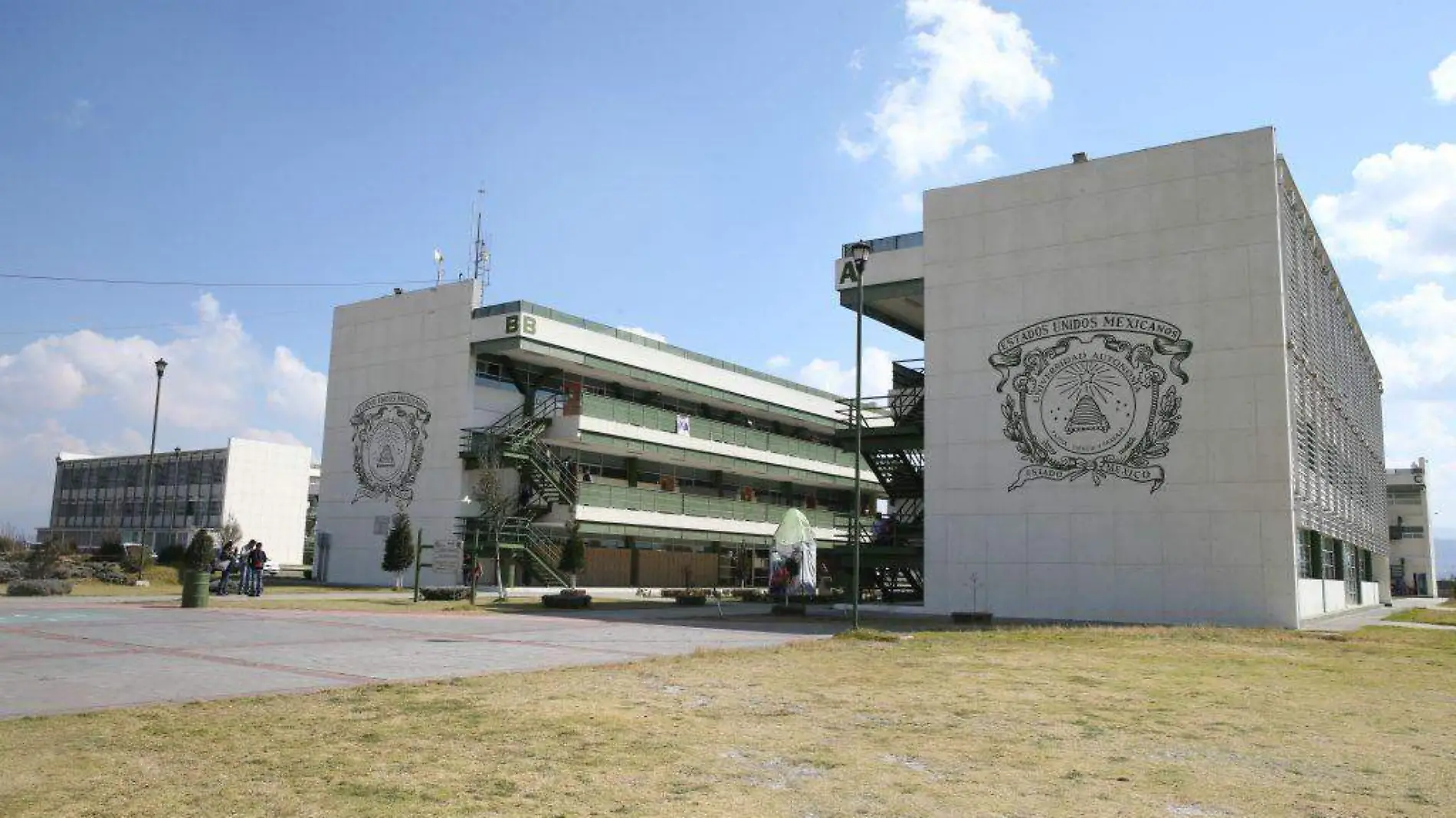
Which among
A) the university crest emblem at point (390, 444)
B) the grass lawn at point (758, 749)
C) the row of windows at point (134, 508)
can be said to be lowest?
the grass lawn at point (758, 749)

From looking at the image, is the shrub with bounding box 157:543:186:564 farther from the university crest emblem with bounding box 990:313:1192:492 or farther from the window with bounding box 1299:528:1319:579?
the window with bounding box 1299:528:1319:579

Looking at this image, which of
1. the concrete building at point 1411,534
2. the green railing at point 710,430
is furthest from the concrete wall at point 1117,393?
the concrete building at point 1411,534

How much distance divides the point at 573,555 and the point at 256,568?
50.4ft

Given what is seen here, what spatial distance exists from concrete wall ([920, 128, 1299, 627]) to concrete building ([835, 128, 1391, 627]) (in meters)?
0.05

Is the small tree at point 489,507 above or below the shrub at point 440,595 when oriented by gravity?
above

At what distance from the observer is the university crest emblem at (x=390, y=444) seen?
4647 cm

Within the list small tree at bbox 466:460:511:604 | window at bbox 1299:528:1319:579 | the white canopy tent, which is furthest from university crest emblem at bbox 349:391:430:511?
window at bbox 1299:528:1319:579

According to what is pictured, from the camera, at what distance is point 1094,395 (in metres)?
28.2

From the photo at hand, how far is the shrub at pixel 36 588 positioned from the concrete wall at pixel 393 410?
15.9 metres

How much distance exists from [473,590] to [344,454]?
2040 centimetres

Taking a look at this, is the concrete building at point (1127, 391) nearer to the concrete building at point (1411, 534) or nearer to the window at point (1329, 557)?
the window at point (1329, 557)

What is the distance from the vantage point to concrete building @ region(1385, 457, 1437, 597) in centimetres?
7606

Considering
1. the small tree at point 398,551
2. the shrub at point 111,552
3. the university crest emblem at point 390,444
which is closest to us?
the small tree at point 398,551

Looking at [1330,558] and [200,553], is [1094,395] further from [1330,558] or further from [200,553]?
[200,553]
